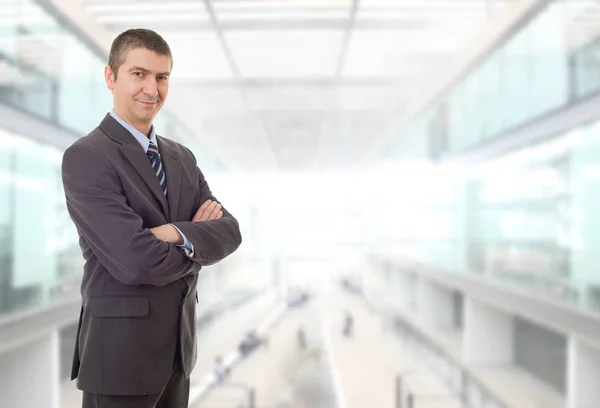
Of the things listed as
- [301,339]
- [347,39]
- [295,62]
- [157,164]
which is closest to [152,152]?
[157,164]

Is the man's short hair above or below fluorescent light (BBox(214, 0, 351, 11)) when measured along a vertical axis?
below

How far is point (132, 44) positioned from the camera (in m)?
1.26

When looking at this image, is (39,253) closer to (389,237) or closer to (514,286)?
(514,286)

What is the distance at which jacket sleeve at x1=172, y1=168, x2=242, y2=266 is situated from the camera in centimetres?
125

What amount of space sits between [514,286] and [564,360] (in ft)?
4.07

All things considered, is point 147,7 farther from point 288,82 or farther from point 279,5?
point 288,82

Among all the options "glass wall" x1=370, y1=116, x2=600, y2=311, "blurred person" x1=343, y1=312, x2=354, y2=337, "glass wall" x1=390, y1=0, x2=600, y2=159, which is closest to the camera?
"glass wall" x1=390, y1=0, x2=600, y2=159

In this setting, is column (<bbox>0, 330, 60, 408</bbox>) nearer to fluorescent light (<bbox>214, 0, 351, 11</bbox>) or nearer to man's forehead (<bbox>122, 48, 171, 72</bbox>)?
man's forehead (<bbox>122, 48, 171, 72</bbox>)

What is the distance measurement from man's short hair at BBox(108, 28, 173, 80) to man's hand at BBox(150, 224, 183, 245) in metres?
0.35

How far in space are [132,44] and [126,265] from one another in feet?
1.51

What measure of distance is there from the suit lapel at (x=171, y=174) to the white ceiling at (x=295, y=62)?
2404 mm

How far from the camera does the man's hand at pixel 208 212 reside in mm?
1359

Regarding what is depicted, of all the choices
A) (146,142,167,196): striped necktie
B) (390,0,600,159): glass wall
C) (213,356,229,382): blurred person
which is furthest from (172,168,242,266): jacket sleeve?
(213,356,229,382): blurred person

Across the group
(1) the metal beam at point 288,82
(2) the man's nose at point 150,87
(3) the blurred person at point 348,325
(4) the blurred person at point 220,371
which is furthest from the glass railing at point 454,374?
(2) the man's nose at point 150,87
